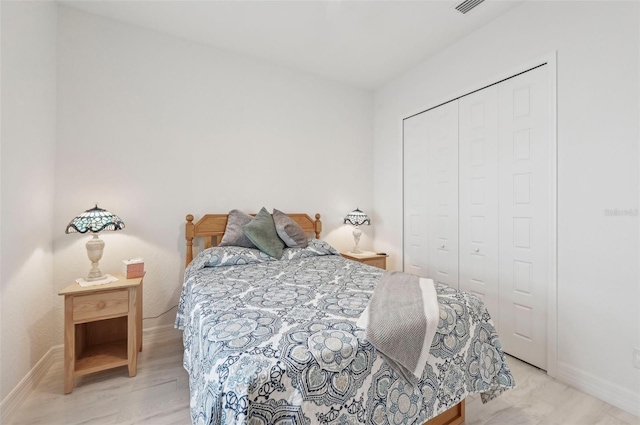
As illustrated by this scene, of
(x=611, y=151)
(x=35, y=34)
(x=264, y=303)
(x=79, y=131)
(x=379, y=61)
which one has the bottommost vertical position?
(x=264, y=303)

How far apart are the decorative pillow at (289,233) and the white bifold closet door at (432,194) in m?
1.37

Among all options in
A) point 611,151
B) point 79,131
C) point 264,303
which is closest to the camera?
point 264,303

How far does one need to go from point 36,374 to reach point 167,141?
204 cm

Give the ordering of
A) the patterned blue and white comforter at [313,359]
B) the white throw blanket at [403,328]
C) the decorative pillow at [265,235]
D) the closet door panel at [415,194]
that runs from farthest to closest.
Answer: the closet door panel at [415,194] → the decorative pillow at [265,235] → the white throw blanket at [403,328] → the patterned blue and white comforter at [313,359]

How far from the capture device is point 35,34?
2.01m

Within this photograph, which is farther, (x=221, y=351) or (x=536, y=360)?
(x=536, y=360)

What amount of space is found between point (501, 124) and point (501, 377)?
1.99 metres

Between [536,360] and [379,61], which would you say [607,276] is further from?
[379,61]

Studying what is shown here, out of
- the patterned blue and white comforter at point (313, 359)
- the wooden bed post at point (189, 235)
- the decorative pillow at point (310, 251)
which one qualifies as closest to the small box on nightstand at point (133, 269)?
the wooden bed post at point (189, 235)

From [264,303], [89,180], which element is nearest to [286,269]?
[264,303]

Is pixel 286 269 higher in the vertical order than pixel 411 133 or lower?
lower

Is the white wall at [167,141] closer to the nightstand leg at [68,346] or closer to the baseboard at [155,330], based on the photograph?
the baseboard at [155,330]

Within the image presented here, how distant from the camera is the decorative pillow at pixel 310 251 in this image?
2770 mm

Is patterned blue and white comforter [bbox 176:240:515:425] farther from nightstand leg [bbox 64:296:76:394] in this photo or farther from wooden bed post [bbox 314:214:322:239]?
wooden bed post [bbox 314:214:322:239]
